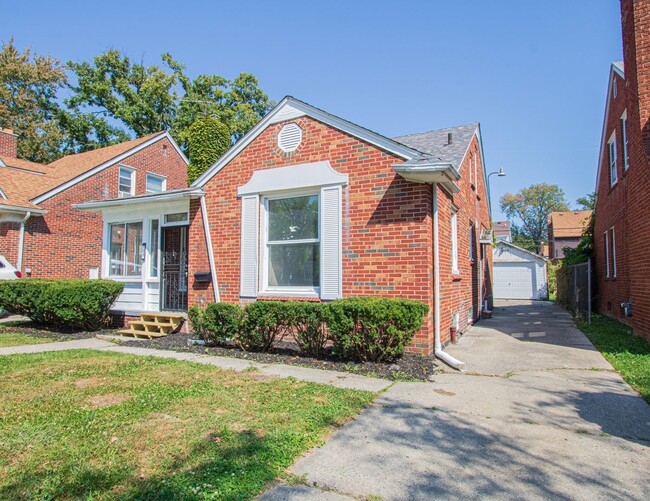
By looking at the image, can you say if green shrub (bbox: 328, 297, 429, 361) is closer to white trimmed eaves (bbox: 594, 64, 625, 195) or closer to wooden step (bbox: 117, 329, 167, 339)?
wooden step (bbox: 117, 329, 167, 339)

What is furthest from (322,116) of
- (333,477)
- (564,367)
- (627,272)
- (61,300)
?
(627,272)

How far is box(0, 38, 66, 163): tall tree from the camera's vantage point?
27812mm

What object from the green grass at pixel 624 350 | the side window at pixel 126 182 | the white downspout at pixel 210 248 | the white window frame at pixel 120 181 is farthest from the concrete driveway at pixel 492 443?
the side window at pixel 126 182

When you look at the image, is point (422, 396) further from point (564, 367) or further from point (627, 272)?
point (627, 272)

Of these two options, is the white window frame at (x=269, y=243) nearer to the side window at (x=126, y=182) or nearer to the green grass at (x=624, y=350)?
the green grass at (x=624, y=350)

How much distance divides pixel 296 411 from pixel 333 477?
124cm

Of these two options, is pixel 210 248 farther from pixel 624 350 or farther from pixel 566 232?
pixel 566 232

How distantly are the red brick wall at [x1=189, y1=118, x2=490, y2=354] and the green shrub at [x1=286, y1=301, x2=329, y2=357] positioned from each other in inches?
38.7

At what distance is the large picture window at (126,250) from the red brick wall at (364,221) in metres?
2.75

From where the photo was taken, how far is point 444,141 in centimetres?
1026

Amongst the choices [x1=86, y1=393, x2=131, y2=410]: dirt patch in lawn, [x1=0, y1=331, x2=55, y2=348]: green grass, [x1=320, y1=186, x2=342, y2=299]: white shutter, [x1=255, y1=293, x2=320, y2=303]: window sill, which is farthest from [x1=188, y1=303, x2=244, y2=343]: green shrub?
[x1=0, y1=331, x2=55, y2=348]: green grass

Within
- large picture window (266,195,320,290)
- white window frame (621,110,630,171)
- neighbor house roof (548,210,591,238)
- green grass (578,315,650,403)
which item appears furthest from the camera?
neighbor house roof (548,210,591,238)

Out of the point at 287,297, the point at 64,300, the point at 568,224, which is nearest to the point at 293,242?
the point at 287,297

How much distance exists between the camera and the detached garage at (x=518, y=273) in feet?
90.0
